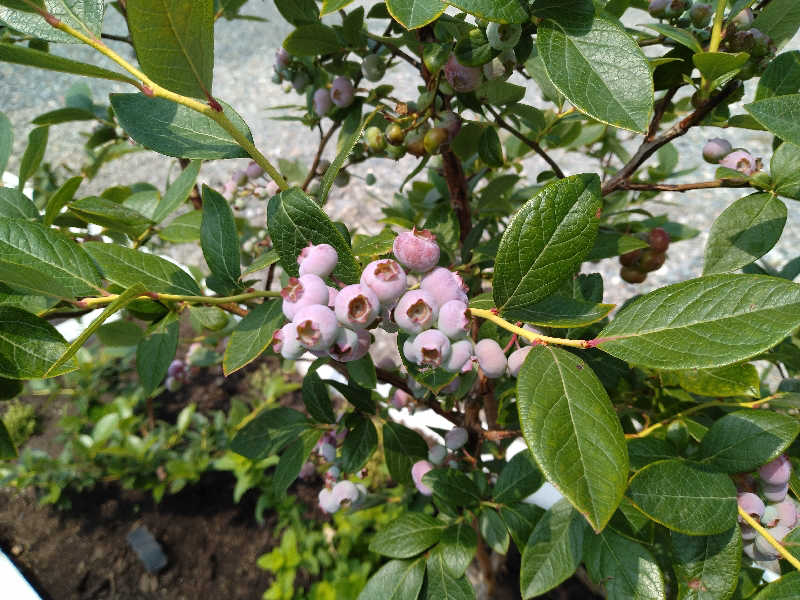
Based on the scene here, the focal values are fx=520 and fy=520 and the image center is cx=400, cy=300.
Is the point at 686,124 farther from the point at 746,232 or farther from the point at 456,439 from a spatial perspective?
the point at 456,439

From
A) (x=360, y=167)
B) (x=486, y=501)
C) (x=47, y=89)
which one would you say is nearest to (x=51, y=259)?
(x=486, y=501)

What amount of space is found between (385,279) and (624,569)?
17.5 inches

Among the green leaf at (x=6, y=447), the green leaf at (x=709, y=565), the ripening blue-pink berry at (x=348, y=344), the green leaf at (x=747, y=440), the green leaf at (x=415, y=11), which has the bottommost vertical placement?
the green leaf at (x=709, y=565)

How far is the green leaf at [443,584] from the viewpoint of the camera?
70cm

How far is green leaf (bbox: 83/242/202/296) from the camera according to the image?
20.5 inches

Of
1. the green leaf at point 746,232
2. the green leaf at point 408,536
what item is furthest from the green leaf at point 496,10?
the green leaf at point 408,536

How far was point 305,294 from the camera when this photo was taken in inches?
15.2

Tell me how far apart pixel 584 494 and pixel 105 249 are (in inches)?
19.6

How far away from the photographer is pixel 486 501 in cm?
76

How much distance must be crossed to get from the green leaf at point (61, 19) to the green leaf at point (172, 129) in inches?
3.1

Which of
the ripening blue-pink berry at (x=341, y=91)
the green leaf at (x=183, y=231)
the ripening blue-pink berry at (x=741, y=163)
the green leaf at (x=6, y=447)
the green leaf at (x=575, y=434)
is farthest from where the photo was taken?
the green leaf at (x=183, y=231)

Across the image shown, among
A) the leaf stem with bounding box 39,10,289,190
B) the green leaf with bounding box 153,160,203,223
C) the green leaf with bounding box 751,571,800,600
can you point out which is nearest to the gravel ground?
the green leaf with bounding box 153,160,203,223

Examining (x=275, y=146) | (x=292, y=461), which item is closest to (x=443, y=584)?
(x=292, y=461)

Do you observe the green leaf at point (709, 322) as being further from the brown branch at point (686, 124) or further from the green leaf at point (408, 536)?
the green leaf at point (408, 536)
